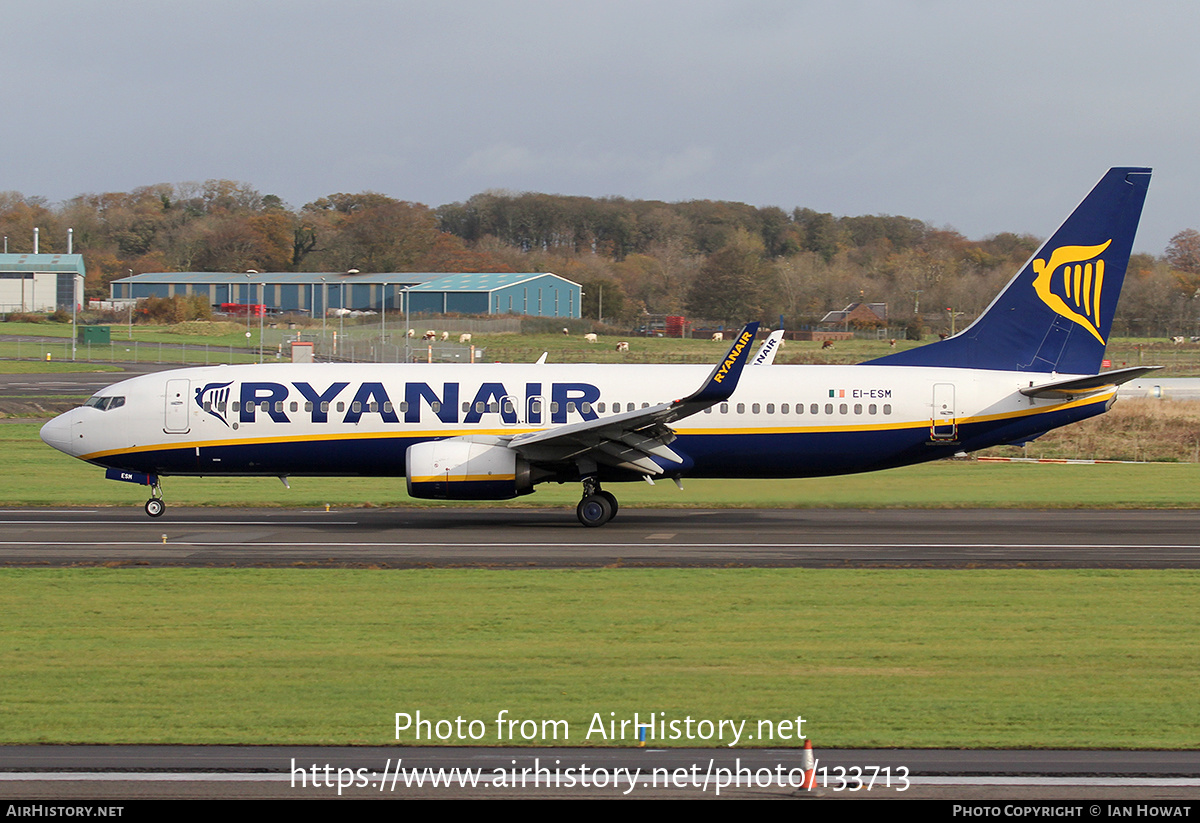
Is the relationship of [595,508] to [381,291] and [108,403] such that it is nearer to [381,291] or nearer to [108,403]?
[108,403]

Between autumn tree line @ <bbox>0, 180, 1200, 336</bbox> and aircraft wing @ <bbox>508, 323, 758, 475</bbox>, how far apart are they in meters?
84.4

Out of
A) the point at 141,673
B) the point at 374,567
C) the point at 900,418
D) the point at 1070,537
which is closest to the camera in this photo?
the point at 141,673

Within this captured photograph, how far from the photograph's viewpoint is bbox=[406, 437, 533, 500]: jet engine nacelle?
86.8ft

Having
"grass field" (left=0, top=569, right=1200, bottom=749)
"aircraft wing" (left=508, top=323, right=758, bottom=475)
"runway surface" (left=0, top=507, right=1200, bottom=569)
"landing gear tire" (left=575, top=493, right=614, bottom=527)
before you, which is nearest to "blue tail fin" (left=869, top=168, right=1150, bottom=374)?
"runway surface" (left=0, top=507, right=1200, bottom=569)

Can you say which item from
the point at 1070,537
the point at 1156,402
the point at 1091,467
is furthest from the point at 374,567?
the point at 1156,402

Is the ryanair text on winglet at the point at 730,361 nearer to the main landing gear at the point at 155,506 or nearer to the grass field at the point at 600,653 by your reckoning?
the grass field at the point at 600,653

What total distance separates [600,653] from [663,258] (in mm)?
171291

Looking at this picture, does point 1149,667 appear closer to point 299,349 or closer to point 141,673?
point 141,673

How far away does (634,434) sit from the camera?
27641 millimetres

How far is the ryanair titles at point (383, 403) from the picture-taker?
93.0 feet

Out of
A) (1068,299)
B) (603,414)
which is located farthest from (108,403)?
(1068,299)

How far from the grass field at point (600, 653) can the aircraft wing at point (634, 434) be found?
5.38 meters
